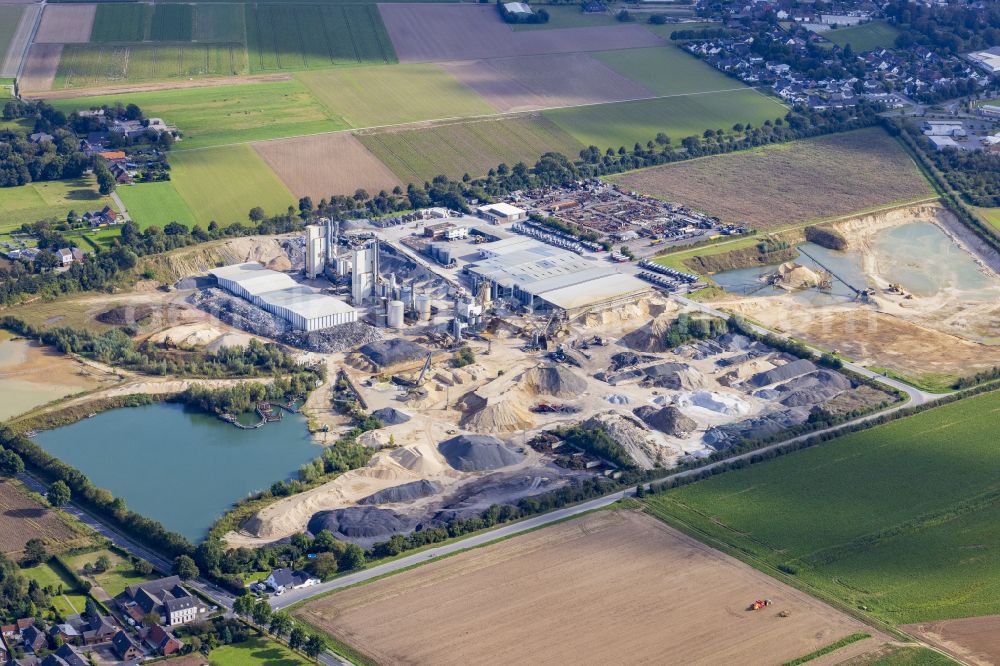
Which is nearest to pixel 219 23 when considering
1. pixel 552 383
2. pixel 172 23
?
pixel 172 23

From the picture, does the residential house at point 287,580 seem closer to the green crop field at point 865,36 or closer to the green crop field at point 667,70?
the green crop field at point 667,70

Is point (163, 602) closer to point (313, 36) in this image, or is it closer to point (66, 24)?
point (66, 24)

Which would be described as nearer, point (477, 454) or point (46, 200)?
point (477, 454)

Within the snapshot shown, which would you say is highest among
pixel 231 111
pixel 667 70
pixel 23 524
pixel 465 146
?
pixel 667 70

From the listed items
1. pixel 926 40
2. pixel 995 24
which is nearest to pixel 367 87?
pixel 926 40

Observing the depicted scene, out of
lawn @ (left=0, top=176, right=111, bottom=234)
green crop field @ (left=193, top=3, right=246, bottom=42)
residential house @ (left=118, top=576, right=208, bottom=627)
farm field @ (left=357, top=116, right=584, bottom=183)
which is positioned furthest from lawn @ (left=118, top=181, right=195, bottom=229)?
residential house @ (left=118, top=576, right=208, bottom=627)

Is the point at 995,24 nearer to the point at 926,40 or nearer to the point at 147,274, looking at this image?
the point at 926,40

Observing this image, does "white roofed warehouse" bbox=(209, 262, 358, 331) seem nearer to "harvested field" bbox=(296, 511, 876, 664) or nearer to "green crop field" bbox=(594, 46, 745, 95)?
"harvested field" bbox=(296, 511, 876, 664)

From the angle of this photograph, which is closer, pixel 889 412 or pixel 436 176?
pixel 889 412
